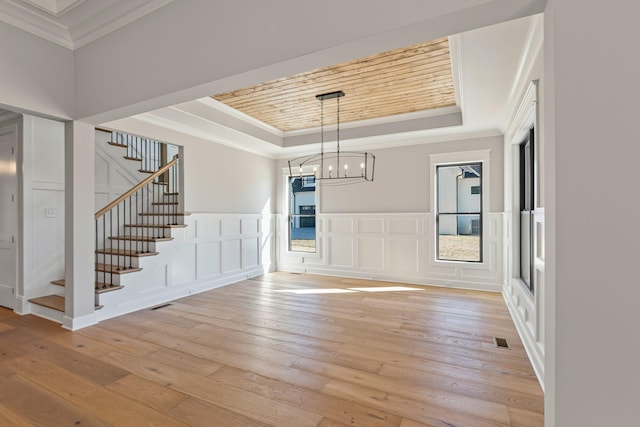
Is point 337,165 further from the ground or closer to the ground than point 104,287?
further from the ground

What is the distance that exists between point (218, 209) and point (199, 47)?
3.41 metres

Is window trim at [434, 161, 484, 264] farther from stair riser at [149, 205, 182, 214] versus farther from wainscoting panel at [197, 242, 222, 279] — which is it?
stair riser at [149, 205, 182, 214]

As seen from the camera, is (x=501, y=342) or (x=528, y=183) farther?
(x=528, y=183)

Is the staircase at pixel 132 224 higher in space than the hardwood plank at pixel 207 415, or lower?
higher

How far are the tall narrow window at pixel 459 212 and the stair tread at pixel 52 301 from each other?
17.0 feet

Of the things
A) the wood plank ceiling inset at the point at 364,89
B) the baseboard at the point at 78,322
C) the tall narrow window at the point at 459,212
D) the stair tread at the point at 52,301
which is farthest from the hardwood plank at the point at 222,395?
the tall narrow window at the point at 459,212

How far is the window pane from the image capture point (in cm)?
517

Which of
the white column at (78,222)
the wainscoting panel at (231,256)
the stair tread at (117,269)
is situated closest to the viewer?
the white column at (78,222)

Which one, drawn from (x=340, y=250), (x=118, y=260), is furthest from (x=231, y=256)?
(x=340, y=250)

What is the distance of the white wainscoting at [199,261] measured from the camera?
3980 millimetres

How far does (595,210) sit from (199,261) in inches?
193

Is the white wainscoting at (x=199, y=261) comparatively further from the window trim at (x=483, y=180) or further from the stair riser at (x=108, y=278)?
the window trim at (x=483, y=180)

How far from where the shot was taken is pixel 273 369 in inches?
96.2

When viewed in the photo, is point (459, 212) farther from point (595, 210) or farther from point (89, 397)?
point (89, 397)
